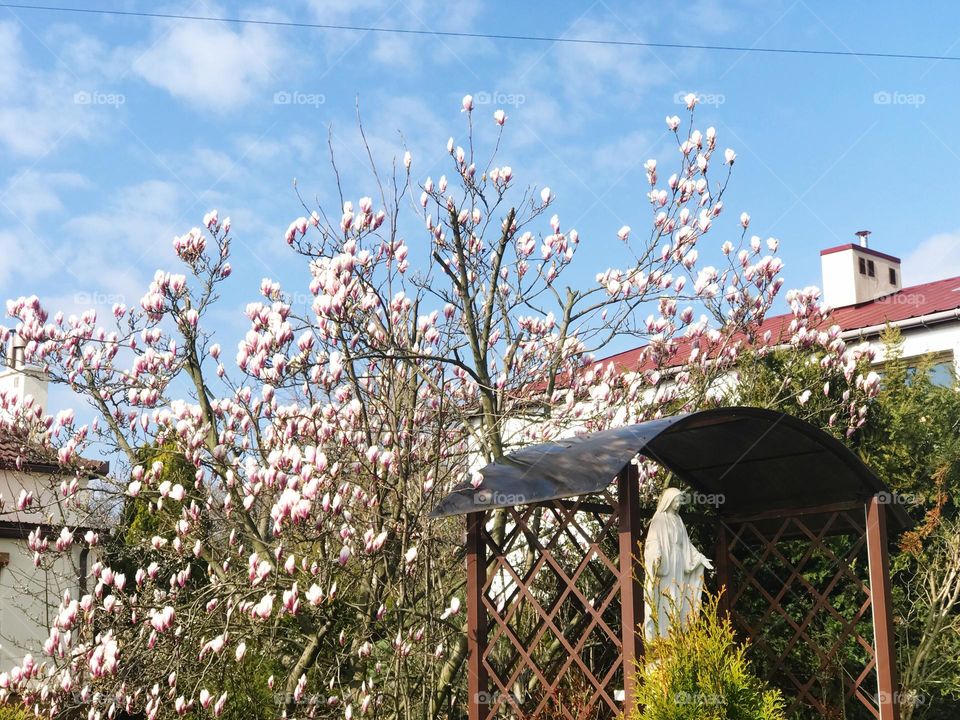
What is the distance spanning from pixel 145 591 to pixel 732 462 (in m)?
5.34

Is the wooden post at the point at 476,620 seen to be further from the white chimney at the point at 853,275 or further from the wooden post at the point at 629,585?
the white chimney at the point at 853,275

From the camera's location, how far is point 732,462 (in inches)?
366

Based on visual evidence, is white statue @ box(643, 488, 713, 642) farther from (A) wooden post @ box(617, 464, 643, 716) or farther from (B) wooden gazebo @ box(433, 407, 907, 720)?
(A) wooden post @ box(617, 464, 643, 716)

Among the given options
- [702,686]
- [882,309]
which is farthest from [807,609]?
[882,309]

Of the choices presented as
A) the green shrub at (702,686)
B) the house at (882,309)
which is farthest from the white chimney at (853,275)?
the green shrub at (702,686)

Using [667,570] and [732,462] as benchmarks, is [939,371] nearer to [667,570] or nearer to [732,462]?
[732,462]

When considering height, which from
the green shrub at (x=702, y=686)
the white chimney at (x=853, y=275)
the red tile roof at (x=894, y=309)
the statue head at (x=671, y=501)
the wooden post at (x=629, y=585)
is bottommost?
the green shrub at (x=702, y=686)

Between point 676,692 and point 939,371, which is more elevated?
point 939,371

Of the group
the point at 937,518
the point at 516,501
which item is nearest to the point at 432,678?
the point at 516,501

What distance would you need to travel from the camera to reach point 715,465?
9422 mm

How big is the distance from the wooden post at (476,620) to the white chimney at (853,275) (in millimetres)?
11466

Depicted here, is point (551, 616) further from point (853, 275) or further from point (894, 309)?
point (853, 275)

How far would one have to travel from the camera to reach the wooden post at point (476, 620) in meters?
7.88

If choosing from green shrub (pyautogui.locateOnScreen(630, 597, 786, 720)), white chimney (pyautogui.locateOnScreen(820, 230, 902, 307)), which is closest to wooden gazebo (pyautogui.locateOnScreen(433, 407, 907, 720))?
green shrub (pyautogui.locateOnScreen(630, 597, 786, 720))
